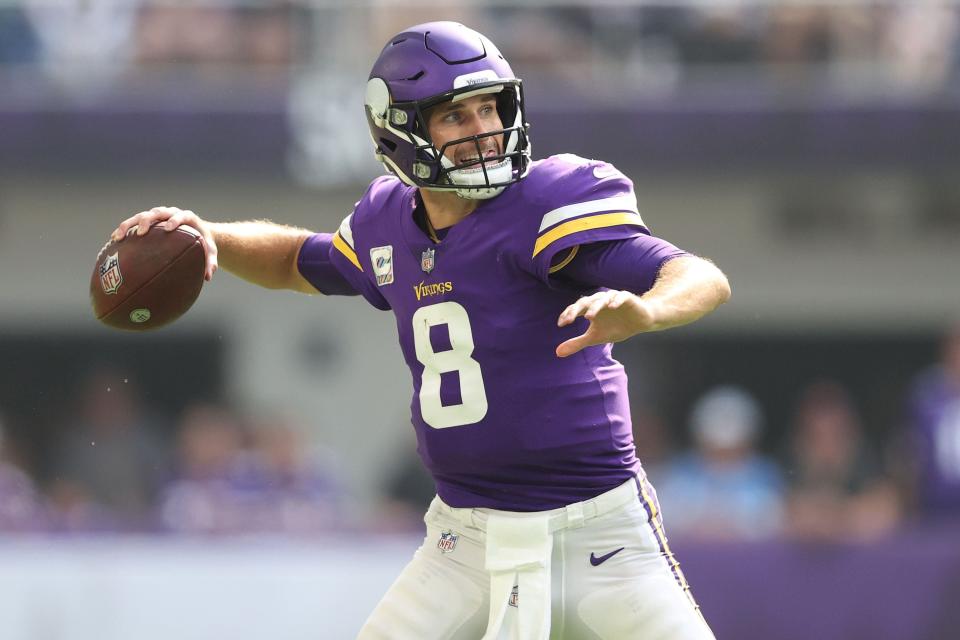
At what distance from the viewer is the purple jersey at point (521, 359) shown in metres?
3.92

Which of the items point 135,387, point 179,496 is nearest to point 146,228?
point 179,496

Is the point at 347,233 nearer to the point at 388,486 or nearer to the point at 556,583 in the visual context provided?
the point at 556,583

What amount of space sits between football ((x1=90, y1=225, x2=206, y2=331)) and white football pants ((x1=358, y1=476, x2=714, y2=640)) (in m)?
0.97

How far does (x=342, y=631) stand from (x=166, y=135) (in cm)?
410

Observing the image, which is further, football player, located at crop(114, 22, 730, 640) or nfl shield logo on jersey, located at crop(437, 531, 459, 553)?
A: nfl shield logo on jersey, located at crop(437, 531, 459, 553)

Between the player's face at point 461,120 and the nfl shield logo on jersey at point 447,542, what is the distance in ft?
3.13

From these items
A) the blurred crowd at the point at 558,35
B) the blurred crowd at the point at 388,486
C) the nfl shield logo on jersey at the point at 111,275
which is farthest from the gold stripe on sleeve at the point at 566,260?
the blurred crowd at the point at 558,35

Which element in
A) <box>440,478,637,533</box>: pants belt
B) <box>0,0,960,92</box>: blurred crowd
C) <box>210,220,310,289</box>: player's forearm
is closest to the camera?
<box>440,478,637,533</box>: pants belt

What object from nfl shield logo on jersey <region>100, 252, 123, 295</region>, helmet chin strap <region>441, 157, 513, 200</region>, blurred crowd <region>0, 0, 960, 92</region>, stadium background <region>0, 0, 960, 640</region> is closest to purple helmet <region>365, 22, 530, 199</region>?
helmet chin strap <region>441, 157, 513, 200</region>

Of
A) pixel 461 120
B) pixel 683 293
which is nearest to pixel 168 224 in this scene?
pixel 461 120

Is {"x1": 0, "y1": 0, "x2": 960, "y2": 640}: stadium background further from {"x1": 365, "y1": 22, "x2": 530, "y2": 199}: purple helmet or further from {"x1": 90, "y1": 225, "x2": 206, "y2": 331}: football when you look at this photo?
{"x1": 365, "y1": 22, "x2": 530, "y2": 199}: purple helmet

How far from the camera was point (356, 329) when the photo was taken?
1112 centimetres

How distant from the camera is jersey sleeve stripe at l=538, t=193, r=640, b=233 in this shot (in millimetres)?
3863

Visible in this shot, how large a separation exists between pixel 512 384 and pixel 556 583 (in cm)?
50
